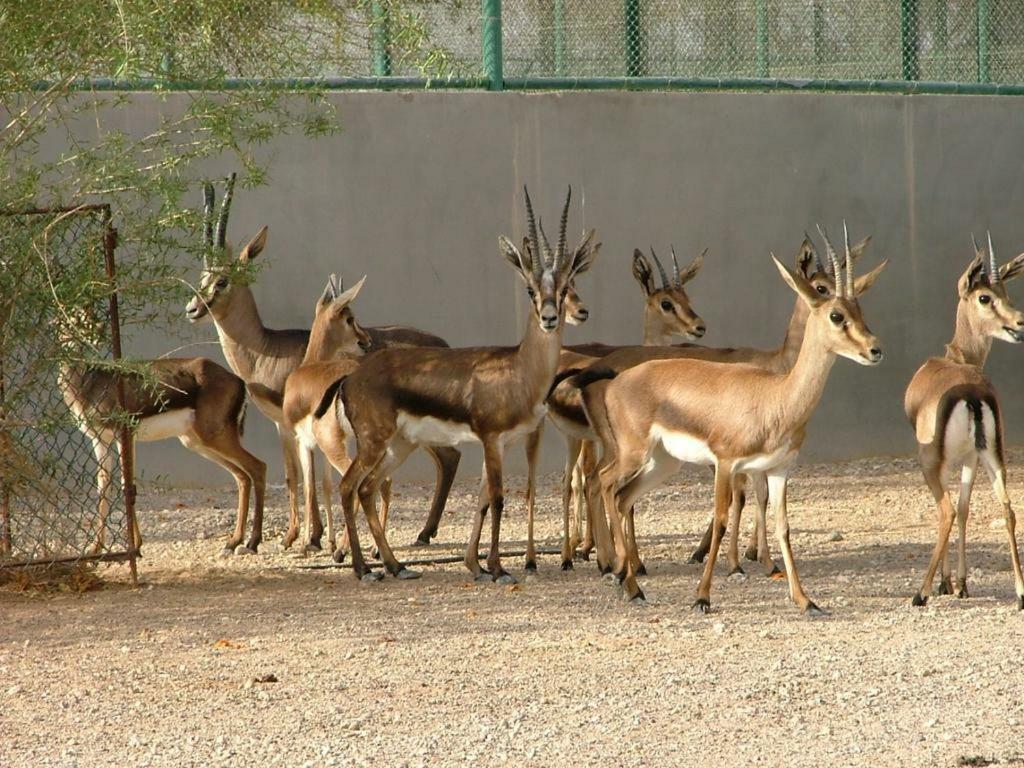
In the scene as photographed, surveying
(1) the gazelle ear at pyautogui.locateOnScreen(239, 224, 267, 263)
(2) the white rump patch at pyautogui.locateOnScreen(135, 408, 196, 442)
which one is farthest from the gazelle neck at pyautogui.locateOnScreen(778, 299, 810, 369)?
(2) the white rump patch at pyautogui.locateOnScreen(135, 408, 196, 442)

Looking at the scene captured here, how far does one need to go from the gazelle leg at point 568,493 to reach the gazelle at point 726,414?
616 mm

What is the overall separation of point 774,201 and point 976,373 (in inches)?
198

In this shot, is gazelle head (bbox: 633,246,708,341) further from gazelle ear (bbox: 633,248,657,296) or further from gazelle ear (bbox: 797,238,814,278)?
gazelle ear (bbox: 797,238,814,278)

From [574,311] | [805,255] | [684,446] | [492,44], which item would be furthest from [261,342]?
[684,446]

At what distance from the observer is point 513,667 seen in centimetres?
624

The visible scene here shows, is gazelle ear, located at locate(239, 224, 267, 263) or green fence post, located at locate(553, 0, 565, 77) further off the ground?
green fence post, located at locate(553, 0, 565, 77)

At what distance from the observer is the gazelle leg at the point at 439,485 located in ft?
31.5

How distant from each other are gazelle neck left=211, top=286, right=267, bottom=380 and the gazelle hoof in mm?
4400

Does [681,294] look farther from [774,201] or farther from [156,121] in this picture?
[156,121]

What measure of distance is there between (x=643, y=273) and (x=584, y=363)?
224cm

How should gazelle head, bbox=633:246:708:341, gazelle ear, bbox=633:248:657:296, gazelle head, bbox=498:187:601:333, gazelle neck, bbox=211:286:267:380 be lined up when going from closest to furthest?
gazelle head, bbox=498:187:601:333 → gazelle neck, bbox=211:286:267:380 → gazelle head, bbox=633:246:708:341 → gazelle ear, bbox=633:248:657:296

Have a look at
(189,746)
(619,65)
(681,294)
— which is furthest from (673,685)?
(619,65)

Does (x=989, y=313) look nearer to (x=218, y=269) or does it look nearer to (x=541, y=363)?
(x=541, y=363)

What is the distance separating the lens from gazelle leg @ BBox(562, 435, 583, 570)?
8.57 metres
